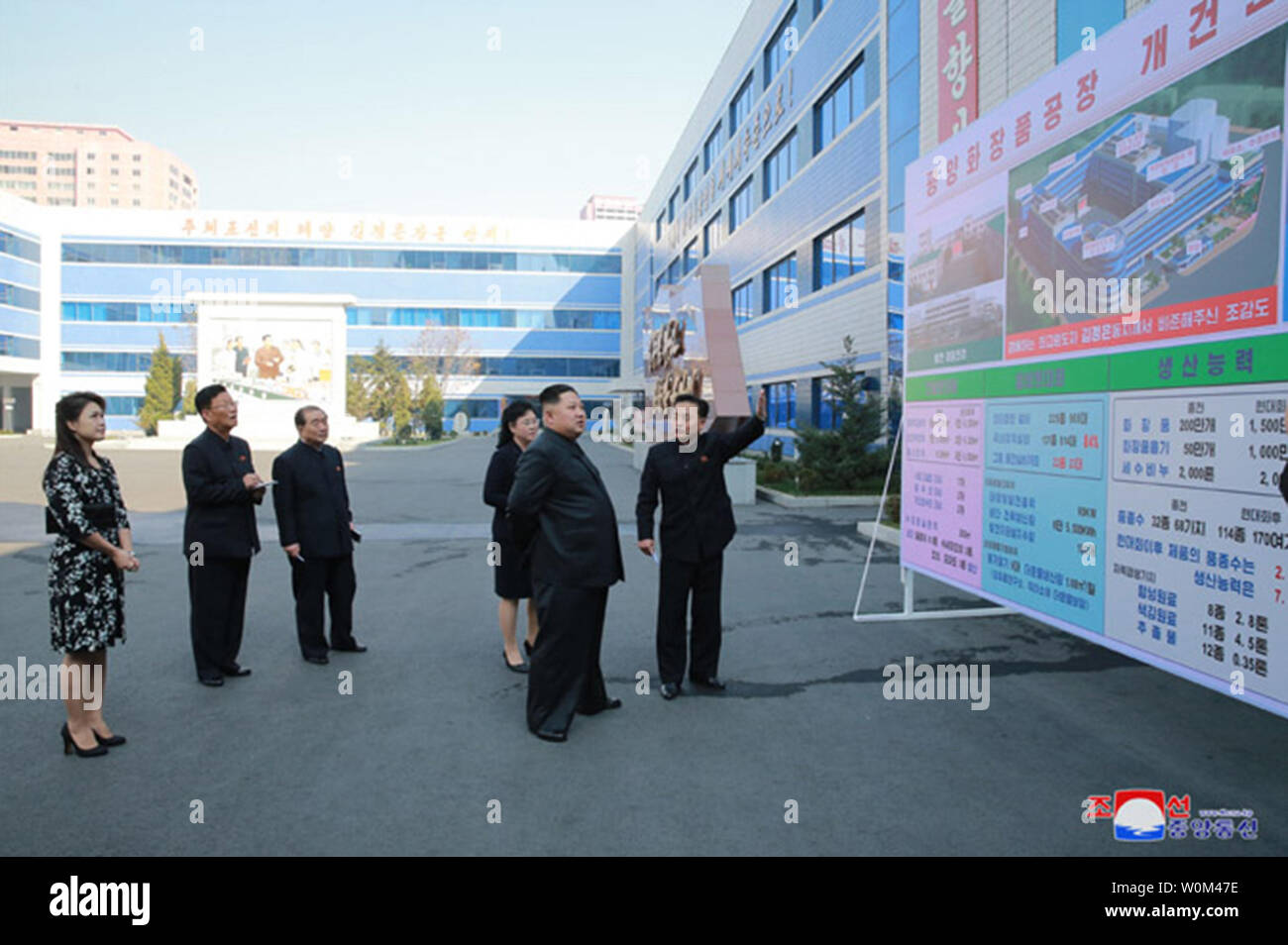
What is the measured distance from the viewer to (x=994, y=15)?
583 inches

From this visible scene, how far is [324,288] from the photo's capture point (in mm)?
67500

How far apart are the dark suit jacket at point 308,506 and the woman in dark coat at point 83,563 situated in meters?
1.64

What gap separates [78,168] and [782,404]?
7758 inches

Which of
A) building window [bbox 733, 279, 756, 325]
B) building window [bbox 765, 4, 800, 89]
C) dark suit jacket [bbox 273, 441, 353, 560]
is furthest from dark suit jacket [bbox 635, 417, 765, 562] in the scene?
building window [bbox 733, 279, 756, 325]

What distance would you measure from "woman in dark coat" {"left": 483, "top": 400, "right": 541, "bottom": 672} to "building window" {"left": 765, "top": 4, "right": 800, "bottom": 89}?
963 inches

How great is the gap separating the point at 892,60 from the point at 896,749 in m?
18.9

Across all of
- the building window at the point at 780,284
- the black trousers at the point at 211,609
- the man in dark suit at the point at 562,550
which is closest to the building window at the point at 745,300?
the building window at the point at 780,284

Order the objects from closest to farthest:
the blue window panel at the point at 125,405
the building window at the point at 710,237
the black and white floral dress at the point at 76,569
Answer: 1. the black and white floral dress at the point at 76,569
2. the building window at the point at 710,237
3. the blue window panel at the point at 125,405

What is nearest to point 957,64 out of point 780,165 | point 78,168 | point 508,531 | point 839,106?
point 839,106

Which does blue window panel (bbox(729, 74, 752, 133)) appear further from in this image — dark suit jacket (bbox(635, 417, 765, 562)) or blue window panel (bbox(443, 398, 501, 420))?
blue window panel (bbox(443, 398, 501, 420))

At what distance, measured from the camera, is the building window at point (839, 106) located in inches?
861

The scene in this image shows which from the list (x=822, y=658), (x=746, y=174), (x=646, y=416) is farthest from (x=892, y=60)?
(x=822, y=658)

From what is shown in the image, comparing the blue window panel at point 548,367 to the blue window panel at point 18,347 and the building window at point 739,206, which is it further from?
the building window at point 739,206
